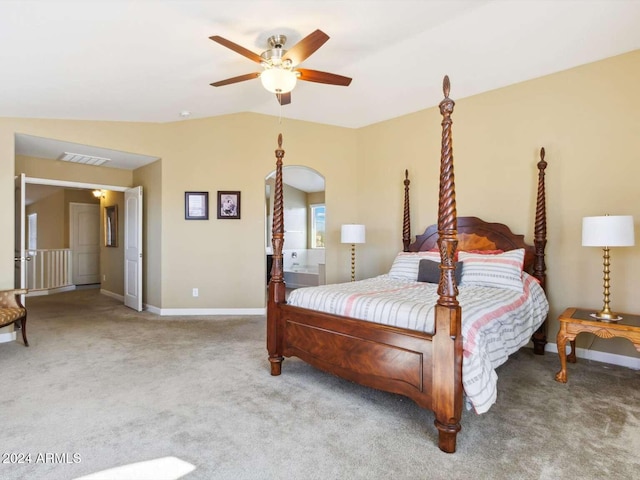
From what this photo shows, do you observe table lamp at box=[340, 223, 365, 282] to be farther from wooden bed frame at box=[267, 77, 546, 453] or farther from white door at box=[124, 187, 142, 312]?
white door at box=[124, 187, 142, 312]

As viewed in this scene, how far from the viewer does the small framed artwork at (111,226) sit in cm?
722

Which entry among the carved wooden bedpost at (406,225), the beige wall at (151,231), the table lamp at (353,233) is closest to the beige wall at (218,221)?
the beige wall at (151,231)

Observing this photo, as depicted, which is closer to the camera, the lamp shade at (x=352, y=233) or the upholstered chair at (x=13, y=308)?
the upholstered chair at (x=13, y=308)

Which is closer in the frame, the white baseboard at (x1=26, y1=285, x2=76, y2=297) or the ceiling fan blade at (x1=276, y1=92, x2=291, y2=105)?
the ceiling fan blade at (x1=276, y1=92, x2=291, y2=105)

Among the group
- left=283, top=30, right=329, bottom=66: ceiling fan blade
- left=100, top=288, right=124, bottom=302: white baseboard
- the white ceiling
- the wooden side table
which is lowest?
left=100, top=288, right=124, bottom=302: white baseboard

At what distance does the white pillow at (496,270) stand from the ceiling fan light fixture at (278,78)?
237 centimetres

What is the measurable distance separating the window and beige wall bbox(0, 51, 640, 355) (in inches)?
157

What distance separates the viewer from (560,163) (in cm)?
364

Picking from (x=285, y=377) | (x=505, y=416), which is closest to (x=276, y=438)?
(x=285, y=377)

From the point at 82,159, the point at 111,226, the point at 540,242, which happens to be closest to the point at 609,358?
the point at 540,242

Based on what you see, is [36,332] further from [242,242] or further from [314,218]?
[314,218]

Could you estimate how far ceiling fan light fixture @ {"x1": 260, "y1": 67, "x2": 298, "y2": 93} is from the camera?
2.83 meters

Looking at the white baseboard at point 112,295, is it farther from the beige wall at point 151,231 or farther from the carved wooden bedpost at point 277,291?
the carved wooden bedpost at point 277,291

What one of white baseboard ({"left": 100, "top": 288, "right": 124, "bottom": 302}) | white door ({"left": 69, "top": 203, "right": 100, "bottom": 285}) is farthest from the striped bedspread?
white door ({"left": 69, "top": 203, "right": 100, "bottom": 285})
